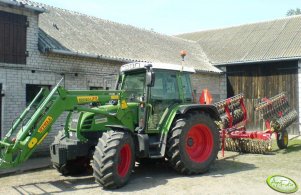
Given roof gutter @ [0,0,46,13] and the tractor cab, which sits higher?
roof gutter @ [0,0,46,13]

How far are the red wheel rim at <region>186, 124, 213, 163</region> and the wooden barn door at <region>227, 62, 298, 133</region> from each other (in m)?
7.97

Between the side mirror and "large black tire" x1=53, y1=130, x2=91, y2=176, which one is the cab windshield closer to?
the side mirror

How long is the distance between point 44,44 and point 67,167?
4735 mm

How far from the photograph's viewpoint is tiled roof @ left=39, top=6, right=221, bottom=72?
39.0 feet

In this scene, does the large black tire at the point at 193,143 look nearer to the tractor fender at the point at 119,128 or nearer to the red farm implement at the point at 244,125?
the tractor fender at the point at 119,128

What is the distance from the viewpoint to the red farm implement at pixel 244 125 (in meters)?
9.87

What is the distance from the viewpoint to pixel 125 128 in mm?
6438

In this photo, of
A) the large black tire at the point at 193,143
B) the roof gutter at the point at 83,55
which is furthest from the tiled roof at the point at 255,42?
the large black tire at the point at 193,143

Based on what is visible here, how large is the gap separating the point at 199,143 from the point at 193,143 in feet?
0.77

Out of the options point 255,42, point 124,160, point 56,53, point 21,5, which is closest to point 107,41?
point 56,53

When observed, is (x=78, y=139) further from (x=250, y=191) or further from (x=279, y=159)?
(x=279, y=159)

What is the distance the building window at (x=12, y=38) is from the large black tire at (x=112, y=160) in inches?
194

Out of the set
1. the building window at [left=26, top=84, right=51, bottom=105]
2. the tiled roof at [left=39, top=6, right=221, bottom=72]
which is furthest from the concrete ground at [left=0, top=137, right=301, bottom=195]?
the tiled roof at [left=39, top=6, right=221, bottom=72]

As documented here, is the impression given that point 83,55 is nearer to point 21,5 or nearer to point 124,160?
point 21,5
